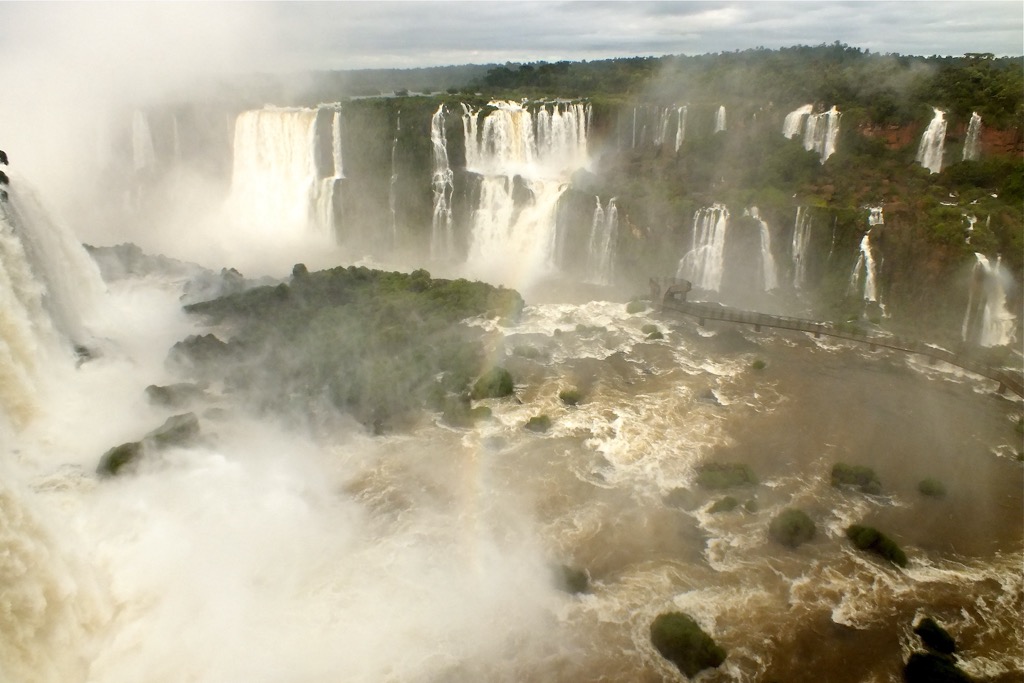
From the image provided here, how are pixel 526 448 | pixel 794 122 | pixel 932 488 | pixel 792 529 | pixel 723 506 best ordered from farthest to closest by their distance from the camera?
pixel 794 122 < pixel 526 448 < pixel 932 488 < pixel 723 506 < pixel 792 529

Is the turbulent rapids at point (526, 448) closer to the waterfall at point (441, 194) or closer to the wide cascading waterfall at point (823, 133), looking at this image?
the wide cascading waterfall at point (823, 133)

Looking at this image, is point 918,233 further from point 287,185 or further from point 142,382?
point 287,185

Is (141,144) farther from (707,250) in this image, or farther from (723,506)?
(723,506)

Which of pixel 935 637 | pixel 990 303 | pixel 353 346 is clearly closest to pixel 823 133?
pixel 990 303

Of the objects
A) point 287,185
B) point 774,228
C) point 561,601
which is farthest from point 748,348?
point 287,185

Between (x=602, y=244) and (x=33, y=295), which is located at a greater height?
(x=33, y=295)

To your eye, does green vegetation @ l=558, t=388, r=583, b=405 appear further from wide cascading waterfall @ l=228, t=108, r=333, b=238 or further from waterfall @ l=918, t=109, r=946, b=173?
waterfall @ l=918, t=109, r=946, b=173

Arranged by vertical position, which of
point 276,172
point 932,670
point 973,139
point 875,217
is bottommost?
point 932,670
